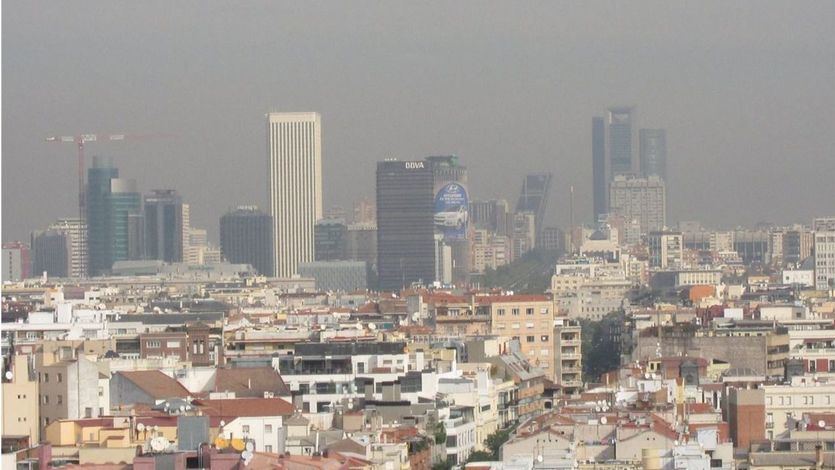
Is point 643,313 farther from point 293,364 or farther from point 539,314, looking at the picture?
point 293,364

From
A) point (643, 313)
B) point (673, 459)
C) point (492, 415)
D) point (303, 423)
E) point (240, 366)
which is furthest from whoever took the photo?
point (643, 313)

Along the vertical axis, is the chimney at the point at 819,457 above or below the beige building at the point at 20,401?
below

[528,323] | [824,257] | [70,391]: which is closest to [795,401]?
[70,391]

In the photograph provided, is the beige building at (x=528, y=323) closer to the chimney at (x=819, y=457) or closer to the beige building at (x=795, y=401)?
the beige building at (x=795, y=401)

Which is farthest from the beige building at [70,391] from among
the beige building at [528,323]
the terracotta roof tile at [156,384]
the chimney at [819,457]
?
the beige building at [528,323]

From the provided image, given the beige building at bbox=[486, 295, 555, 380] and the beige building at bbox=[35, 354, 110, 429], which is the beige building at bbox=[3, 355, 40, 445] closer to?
the beige building at bbox=[35, 354, 110, 429]

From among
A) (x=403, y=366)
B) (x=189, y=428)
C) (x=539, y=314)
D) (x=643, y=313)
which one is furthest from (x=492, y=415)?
(x=643, y=313)
